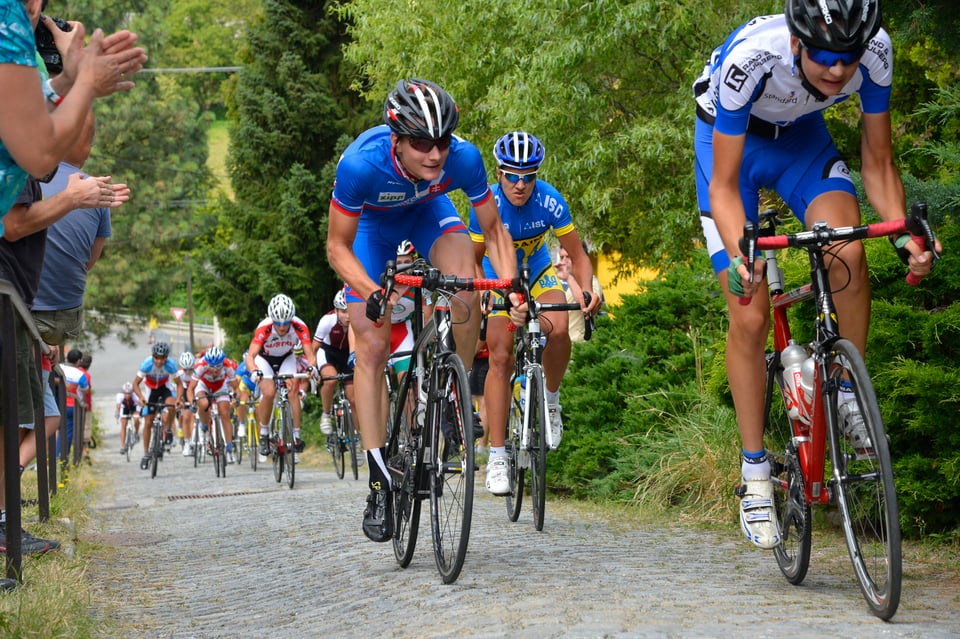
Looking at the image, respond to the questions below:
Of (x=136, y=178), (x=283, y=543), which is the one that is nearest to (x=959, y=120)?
(x=283, y=543)

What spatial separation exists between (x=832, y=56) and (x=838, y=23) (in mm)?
A: 168

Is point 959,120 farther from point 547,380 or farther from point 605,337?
point 605,337

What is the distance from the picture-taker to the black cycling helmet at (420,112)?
19.8ft

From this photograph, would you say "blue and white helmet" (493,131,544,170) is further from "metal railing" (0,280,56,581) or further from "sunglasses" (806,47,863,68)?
"metal railing" (0,280,56,581)

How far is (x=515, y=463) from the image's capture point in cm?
841

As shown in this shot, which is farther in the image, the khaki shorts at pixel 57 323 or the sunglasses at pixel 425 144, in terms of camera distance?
the khaki shorts at pixel 57 323

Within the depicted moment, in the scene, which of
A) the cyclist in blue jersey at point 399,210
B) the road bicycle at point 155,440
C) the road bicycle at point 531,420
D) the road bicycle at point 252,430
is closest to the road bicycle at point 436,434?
the cyclist in blue jersey at point 399,210

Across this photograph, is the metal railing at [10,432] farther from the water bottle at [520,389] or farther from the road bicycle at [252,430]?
the road bicycle at [252,430]

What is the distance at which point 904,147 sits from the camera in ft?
26.5

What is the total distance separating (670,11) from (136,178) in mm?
42676

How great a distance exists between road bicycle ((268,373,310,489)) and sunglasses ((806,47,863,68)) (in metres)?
10.4

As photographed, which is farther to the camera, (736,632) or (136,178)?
(136,178)

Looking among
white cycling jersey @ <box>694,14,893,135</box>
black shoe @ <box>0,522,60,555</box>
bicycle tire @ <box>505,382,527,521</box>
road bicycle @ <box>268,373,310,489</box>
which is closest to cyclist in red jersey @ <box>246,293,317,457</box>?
road bicycle @ <box>268,373,310,489</box>

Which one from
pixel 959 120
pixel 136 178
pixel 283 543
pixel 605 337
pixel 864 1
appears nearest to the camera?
pixel 864 1
